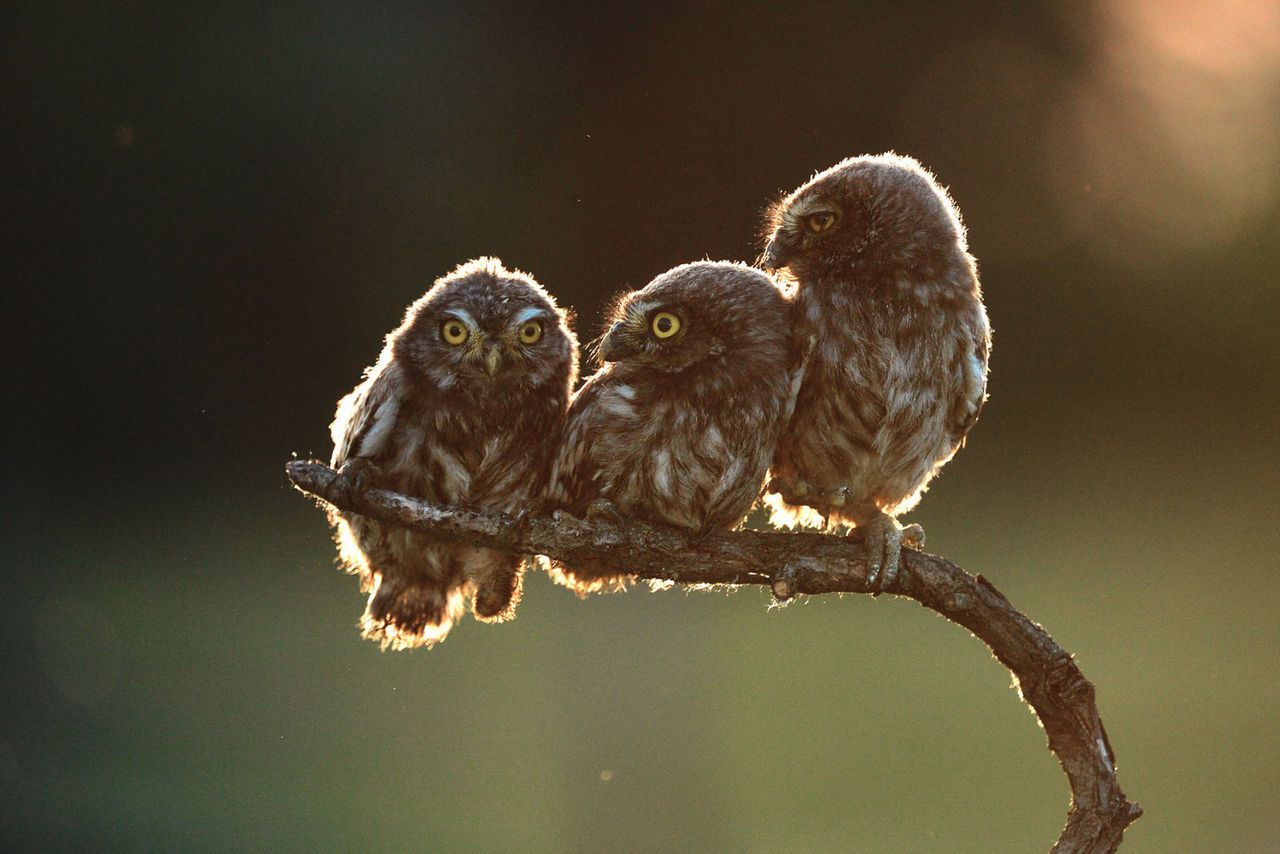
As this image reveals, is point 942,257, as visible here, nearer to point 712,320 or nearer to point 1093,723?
point 712,320

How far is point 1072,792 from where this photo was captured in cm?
271

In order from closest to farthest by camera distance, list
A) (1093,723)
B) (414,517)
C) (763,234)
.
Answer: (414,517)
(1093,723)
(763,234)

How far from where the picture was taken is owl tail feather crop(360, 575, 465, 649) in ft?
9.48

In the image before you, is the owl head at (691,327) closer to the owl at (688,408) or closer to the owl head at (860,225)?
the owl at (688,408)

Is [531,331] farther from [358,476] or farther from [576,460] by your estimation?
[358,476]

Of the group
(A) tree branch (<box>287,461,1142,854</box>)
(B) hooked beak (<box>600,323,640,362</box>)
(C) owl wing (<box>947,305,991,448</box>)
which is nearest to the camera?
(A) tree branch (<box>287,461,1142,854</box>)

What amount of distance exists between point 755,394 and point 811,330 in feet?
0.78

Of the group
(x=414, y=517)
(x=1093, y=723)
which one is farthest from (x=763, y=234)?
(x=1093, y=723)

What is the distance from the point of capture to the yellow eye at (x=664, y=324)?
104 inches

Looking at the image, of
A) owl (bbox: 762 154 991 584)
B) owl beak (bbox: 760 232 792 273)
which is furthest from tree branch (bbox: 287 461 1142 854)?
owl beak (bbox: 760 232 792 273)

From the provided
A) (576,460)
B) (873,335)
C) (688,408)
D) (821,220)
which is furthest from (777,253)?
(576,460)

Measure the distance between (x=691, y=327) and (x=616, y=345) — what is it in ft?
0.61

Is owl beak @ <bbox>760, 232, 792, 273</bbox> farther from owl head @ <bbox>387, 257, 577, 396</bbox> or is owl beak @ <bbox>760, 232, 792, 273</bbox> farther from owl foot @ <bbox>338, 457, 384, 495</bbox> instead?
owl foot @ <bbox>338, 457, 384, 495</bbox>

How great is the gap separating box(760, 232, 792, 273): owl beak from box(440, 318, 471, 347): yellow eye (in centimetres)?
78
